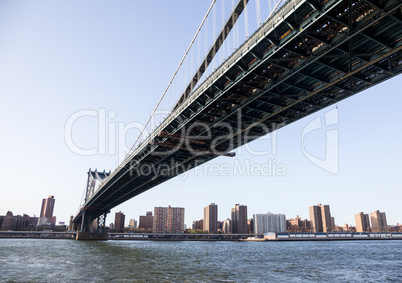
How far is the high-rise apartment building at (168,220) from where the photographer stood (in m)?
190

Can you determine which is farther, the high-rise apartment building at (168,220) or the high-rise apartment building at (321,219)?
the high-rise apartment building at (321,219)

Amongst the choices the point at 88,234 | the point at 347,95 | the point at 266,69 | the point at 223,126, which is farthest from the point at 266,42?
the point at 88,234

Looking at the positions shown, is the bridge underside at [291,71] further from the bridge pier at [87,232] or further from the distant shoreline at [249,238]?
the distant shoreline at [249,238]

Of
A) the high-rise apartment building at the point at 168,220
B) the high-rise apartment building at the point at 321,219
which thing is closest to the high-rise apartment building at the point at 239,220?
the high-rise apartment building at the point at 168,220

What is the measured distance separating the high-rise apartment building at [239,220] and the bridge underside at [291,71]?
16703cm

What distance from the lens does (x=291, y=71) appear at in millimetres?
19047

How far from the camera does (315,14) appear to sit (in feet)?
48.2

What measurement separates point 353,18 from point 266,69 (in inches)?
240

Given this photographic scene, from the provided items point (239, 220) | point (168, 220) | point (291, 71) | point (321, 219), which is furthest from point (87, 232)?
point (321, 219)

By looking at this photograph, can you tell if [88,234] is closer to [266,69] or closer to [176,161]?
[176,161]

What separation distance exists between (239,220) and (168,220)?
49396 mm

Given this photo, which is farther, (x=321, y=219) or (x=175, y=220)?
(x=321, y=219)

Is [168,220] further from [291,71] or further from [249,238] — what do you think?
[291,71]

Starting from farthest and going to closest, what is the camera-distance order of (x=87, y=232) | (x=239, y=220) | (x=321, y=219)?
1. (x=321, y=219)
2. (x=239, y=220)
3. (x=87, y=232)
